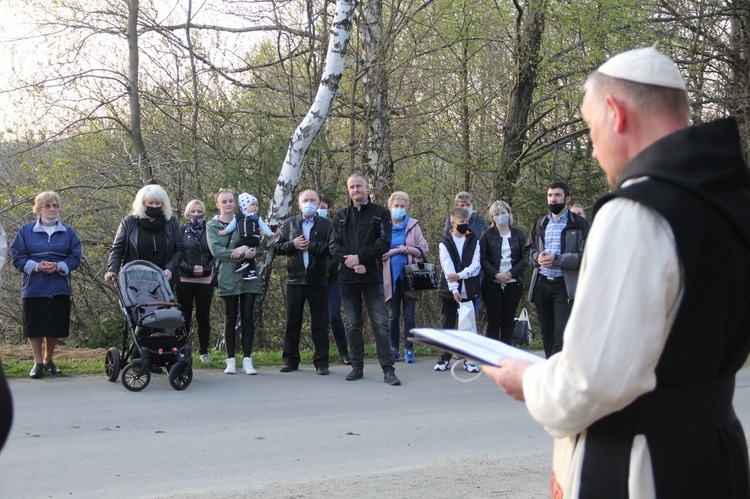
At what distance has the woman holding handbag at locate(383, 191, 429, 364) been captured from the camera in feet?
40.5

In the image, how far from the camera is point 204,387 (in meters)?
9.80

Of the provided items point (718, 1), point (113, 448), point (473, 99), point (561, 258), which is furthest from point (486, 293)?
point (718, 1)

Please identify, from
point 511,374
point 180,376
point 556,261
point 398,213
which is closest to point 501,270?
point 556,261

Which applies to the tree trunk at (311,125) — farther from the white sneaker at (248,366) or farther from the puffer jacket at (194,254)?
the white sneaker at (248,366)

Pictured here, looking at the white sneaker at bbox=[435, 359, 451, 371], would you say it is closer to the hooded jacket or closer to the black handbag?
the black handbag

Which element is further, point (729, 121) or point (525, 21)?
point (525, 21)

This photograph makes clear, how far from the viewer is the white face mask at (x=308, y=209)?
431 inches

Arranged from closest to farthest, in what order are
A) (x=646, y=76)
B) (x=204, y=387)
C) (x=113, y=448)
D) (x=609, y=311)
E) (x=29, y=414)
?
(x=609, y=311) < (x=646, y=76) < (x=113, y=448) < (x=29, y=414) < (x=204, y=387)

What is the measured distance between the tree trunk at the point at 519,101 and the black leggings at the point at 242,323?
9.77m

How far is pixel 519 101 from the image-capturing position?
64.5 feet

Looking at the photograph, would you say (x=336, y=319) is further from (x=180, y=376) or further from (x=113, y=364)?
(x=113, y=364)

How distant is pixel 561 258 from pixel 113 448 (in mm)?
5900

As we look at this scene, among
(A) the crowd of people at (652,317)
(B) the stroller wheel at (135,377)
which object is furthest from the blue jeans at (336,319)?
(A) the crowd of people at (652,317)

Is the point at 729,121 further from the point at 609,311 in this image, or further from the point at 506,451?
the point at 506,451
